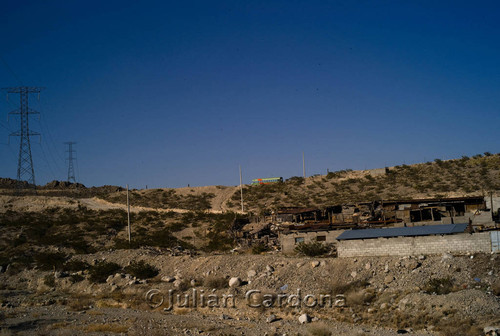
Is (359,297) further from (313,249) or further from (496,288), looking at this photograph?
(313,249)

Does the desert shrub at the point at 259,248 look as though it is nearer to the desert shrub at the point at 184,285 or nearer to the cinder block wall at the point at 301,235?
the cinder block wall at the point at 301,235

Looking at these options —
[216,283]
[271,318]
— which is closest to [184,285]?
[216,283]

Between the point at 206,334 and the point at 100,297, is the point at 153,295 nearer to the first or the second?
the point at 100,297

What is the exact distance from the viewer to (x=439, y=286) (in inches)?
834

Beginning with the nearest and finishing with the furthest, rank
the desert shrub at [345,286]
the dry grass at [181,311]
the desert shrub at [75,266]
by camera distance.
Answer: the desert shrub at [345,286]
the dry grass at [181,311]
the desert shrub at [75,266]

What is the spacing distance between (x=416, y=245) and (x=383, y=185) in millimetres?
43060

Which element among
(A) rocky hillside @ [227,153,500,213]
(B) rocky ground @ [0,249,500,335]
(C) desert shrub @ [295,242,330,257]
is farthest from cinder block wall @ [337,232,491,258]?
(A) rocky hillside @ [227,153,500,213]

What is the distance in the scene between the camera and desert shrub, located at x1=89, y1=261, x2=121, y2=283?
31797 mm

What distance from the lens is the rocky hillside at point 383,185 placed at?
2343 inches

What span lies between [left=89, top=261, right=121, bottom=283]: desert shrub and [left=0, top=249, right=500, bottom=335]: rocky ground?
584mm

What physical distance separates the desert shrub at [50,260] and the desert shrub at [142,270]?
25.4 ft

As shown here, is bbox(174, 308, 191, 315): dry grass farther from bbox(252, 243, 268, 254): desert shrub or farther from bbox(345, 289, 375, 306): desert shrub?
bbox(252, 243, 268, 254): desert shrub

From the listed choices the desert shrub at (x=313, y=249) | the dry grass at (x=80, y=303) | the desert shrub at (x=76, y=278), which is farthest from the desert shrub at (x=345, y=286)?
the desert shrub at (x=76, y=278)

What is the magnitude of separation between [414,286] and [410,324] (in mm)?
3530
